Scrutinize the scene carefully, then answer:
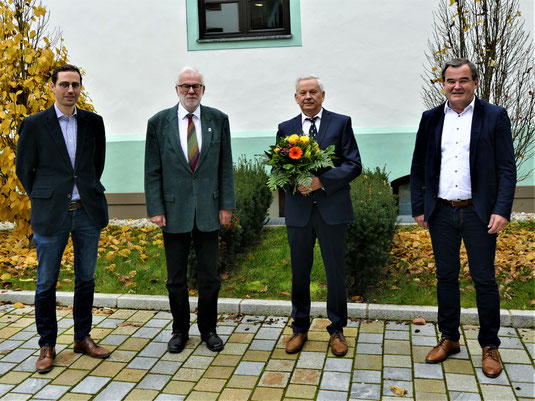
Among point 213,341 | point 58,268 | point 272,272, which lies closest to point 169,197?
point 58,268

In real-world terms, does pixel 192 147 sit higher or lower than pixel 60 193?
higher

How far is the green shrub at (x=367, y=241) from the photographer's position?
543cm

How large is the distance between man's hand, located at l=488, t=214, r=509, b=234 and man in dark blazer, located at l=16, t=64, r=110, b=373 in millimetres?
3078

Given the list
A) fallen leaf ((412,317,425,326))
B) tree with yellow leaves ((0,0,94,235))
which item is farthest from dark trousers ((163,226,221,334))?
tree with yellow leaves ((0,0,94,235))

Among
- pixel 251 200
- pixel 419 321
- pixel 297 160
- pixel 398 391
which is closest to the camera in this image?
pixel 398 391

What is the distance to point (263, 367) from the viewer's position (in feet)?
14.0

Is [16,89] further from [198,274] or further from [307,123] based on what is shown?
[307,123]

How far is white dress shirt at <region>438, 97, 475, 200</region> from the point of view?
4.01 m

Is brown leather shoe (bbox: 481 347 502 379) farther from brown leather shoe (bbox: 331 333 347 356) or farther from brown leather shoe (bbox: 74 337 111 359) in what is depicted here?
brown leather shoe (bbox: 74 337 111 359)

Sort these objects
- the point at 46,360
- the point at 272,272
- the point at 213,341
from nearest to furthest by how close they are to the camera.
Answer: the point at 46,360 → the point at 213,341 → the point at 272,272

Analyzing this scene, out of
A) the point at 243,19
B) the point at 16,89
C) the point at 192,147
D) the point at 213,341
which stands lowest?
the point at 213,341

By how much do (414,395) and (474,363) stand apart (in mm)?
743

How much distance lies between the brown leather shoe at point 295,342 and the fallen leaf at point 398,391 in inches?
36.6

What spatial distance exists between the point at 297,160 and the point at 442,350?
6.23ft
